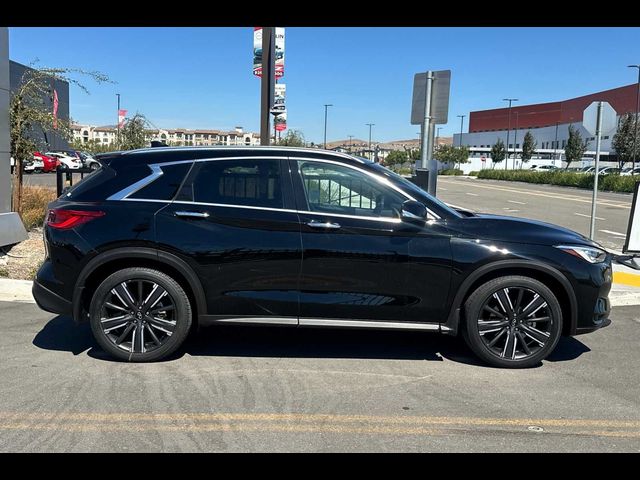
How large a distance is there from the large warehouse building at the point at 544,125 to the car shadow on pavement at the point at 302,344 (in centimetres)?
7426

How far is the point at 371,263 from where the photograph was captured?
14.8 ft

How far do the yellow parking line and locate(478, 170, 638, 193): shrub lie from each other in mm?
23423

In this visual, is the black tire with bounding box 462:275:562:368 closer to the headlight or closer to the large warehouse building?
the headlight

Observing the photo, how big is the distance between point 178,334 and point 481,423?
8.19ft

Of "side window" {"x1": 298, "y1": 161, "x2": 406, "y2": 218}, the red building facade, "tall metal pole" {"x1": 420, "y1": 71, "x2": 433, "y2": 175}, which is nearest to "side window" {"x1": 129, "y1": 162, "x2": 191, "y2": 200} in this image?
"side window" {"x1": 298, "y1": 161, "x2": 406, "y2": 218}

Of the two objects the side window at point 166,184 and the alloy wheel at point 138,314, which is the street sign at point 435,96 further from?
the alloy wheel at point 138,314

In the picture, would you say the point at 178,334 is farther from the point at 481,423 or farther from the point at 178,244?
the point at 481,423

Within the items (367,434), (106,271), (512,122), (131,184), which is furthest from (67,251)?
(512,122)

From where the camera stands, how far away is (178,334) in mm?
4652

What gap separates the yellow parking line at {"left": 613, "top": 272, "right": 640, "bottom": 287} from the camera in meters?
7.98

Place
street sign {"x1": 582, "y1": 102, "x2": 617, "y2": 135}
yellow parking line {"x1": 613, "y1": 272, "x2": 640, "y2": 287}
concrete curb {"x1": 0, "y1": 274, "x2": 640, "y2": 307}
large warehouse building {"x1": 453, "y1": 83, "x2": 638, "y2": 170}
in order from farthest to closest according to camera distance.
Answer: large warehouse building {"x1": 453, "y1": 83, "x2": 638, "y2": 170}, street sign {"x1": 582, "y1": 102, "x2": 617, "y2": 135}, yellow parking line {"x1": 613, "y1": 272, "x2": 640, "y2": 287}, concrete curb {"x1": 0, "y1": 274, "x2": 640, "y2": 307}

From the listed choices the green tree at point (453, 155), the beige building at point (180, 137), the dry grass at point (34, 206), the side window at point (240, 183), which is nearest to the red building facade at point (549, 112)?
the green tree at point (453, 155)

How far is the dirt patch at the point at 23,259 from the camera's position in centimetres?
781
